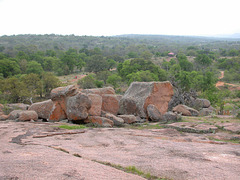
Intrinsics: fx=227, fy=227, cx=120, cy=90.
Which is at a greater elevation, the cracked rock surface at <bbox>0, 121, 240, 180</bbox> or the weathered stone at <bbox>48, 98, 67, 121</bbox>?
the cracked rock surface at <bbox>0, 121, 240, 180</bbox>

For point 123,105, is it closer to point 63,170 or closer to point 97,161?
point 97,161

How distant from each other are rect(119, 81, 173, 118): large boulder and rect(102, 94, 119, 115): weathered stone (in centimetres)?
90

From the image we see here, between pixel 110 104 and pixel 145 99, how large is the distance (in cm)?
255

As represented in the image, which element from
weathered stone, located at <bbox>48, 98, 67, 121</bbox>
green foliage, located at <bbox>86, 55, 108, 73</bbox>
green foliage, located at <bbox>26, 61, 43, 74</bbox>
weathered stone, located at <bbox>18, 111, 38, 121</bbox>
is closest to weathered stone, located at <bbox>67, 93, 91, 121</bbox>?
weathered stone, located at <bbox>48, 98, 67, 121</bbox>

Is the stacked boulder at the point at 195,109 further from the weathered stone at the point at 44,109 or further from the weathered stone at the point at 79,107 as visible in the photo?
the weathered stone at the point at 44,109

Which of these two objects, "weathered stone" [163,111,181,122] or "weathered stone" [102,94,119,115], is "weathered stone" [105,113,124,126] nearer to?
"weathered stone" [102,94,119,115]

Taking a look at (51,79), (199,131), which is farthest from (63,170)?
(51,79)

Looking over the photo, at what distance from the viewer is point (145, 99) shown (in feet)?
53.3

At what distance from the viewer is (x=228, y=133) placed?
11.0 meters

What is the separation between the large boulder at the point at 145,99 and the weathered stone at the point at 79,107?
13.2 feet

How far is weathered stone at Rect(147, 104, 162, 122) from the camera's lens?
15474 millimetres

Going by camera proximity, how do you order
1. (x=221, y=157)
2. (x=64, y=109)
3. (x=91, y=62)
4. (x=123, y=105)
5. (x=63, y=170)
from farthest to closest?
1. (x=91, y=62)
2. (x=123, y=105)
3. (x=64, y=109)
4. (x=221, y=157)
5. (x=63, y=170)

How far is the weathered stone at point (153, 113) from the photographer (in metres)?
15.5

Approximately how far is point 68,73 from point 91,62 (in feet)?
21.5
